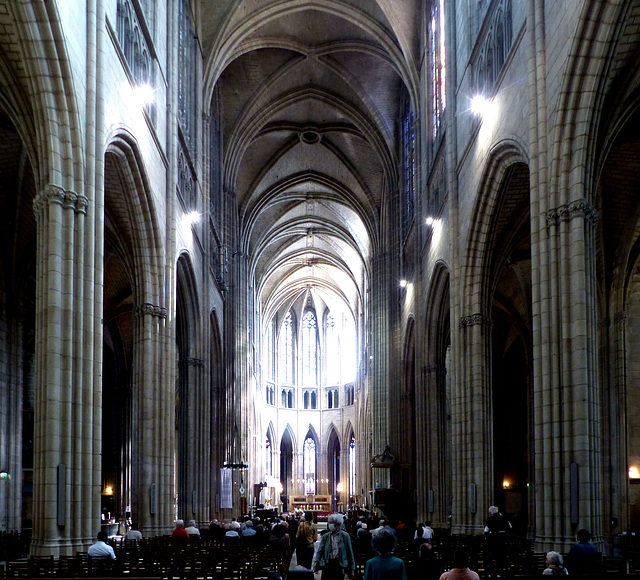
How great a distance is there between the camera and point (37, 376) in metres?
13.4

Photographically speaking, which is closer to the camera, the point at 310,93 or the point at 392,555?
the point at 392,555

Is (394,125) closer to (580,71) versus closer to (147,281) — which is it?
(147,281)

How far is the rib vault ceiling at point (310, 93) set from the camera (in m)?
31.4

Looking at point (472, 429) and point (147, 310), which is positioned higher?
point (147, 310)

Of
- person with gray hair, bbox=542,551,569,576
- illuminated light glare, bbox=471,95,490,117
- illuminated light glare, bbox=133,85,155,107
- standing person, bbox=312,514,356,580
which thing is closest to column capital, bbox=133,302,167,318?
illuminated light glare, bbox=133,85,155,107

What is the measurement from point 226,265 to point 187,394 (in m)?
13.0

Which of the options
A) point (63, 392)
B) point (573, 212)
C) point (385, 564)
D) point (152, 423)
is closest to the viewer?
point (385, 564)

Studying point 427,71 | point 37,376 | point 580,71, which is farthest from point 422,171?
point 37,376

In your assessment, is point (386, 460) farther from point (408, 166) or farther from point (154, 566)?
point (154, 566)

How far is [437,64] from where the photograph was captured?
26.9 metres

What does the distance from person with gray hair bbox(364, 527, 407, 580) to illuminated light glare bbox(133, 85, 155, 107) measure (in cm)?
1440

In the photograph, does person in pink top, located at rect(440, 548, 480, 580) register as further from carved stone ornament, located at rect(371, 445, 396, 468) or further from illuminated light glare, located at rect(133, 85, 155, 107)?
carved stone ornament, located at rect(371, 445, 396, 468)

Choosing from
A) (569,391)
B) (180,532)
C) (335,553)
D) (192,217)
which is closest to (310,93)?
(192,217)

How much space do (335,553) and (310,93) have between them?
105 feet
